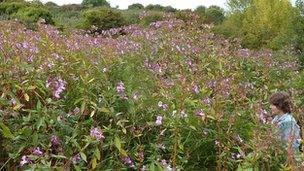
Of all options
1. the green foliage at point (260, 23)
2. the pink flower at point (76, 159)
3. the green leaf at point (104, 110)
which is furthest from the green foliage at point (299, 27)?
the pink flower at point (76, 159)

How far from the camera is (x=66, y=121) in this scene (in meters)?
3.77

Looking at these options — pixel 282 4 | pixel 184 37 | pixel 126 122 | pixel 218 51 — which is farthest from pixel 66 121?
pixel 282 4

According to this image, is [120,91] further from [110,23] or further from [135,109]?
[110,23]

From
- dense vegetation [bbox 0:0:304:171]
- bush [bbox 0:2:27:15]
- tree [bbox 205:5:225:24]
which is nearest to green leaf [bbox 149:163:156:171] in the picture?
dense vegetation [bbox 0:0:304:171]

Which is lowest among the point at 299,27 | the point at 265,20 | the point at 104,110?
the point at 265,20

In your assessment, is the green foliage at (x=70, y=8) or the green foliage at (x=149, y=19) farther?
the green foliage at (x=70, y=8)

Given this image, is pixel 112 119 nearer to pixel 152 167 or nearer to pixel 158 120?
pixel 158 120

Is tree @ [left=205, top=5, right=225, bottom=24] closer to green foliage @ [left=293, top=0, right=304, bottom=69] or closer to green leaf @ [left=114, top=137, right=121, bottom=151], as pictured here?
green foliage @ [left=293, top=0, right=304, bottom=69]

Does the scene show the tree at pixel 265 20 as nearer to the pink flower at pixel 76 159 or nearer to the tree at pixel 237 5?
the tree at pixel 237 5

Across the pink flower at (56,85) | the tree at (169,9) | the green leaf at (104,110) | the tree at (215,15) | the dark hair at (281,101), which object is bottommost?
the tree at (169,9)

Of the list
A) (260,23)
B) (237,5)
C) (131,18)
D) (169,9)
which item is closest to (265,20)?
(260,23)

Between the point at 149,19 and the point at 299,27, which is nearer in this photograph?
the point at 299,27

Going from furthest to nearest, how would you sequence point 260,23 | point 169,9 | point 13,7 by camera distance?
point 169,9 → point 260,23 → point 13,7

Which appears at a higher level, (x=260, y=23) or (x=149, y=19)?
(x=149, y=19)
